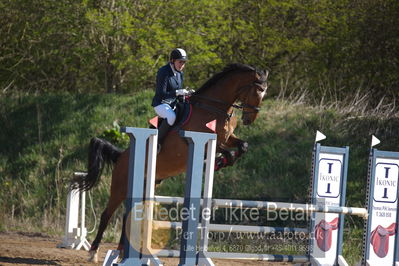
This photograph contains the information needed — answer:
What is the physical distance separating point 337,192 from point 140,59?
28.5 ft

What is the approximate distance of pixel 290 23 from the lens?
650 inches

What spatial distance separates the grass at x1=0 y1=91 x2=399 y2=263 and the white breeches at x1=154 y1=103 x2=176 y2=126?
3.29 m

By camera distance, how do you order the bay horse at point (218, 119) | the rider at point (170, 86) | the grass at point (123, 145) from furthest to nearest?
the grass at point (123, 145) < the bay horse at point (218, 119) < the rider at point (170, 86)

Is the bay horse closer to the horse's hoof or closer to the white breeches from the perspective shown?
the horse's hoof

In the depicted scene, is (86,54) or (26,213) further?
(86,54)

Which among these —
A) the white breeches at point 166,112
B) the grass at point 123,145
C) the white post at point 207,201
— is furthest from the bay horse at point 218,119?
the grass at point 123,145

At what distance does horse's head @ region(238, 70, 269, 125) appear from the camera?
684cm

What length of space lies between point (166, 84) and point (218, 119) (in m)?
0.64

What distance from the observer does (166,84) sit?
6707 millimetres

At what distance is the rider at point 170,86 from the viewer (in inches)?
263

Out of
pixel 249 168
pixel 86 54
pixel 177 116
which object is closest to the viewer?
pixel 177 116

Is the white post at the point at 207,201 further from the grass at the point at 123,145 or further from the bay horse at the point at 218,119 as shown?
the grass at the point at 123,145

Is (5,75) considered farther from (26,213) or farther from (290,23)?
(290,23)

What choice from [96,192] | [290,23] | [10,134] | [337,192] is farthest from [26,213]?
[290,23]
